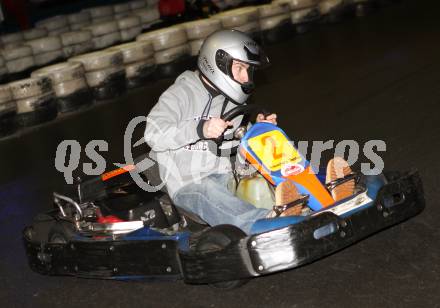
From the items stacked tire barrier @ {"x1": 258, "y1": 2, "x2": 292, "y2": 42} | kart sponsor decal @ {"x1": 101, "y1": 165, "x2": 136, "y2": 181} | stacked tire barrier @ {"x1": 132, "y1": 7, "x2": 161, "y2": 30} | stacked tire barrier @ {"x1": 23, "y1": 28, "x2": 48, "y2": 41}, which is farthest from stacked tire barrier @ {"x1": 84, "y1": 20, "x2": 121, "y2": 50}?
kart sponsor decal @ {"x1": 101, "y1": 165, "x2": 136, "y2": 181}

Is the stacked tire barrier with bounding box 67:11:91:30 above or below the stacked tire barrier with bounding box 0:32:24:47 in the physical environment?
below

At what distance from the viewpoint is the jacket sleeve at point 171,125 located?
3.27 m

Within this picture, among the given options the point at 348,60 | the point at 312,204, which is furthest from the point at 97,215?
the point at 348,60

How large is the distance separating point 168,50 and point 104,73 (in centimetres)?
99

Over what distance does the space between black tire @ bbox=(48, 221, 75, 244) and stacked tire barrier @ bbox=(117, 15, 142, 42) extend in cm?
713

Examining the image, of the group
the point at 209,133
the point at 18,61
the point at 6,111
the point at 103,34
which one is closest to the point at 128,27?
the point at 103,34

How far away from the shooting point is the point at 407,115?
552 cm

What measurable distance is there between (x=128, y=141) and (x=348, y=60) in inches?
125

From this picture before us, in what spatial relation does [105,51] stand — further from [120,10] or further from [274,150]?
[274,150]

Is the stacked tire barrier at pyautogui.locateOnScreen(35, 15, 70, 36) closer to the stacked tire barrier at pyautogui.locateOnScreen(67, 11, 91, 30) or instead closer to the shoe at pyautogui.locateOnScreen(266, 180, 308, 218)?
the stacked tire barrier at pyautogui.locateOnScreen(67, 11, 91, 30)

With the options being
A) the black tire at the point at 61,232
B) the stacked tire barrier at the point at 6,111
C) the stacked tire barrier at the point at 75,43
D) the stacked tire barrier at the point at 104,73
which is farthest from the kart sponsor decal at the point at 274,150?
the stacked tire barrier at the point at 75,43

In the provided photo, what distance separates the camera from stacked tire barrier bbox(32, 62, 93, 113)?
289 inches

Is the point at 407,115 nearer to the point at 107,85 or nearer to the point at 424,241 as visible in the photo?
the point at 424,241

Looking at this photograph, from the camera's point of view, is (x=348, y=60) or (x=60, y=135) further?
(x=348, y=60)
